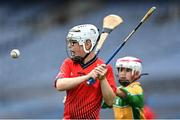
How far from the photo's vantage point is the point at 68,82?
228 inches

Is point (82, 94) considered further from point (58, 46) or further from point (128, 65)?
point (58, 46)

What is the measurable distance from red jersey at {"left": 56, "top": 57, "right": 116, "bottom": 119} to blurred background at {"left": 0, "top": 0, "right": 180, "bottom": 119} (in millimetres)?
7141

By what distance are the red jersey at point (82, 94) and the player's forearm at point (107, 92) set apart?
132mm

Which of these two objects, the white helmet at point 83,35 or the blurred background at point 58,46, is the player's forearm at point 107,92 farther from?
the blurred background at point 58,46

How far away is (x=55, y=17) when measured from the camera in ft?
49.8

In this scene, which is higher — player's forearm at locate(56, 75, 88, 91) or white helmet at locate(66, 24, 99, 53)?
white helmet at locate(66, 24, 99, 53)

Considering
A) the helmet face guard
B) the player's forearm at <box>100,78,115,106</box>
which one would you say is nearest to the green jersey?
the helmet face guard

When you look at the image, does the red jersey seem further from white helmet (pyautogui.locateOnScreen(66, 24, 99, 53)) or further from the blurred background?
the blurred background

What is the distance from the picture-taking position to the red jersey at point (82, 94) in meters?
5.93

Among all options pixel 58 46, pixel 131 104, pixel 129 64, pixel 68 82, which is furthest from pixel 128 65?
pixel 58 46

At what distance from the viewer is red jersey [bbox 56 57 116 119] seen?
5.93 metres

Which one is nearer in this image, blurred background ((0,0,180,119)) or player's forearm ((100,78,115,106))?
player's forearm ((100,78,115,106))

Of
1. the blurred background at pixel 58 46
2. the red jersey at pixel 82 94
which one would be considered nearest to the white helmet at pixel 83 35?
the red jersey at pixel 82 94

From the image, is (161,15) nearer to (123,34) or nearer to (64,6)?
(123,34)
